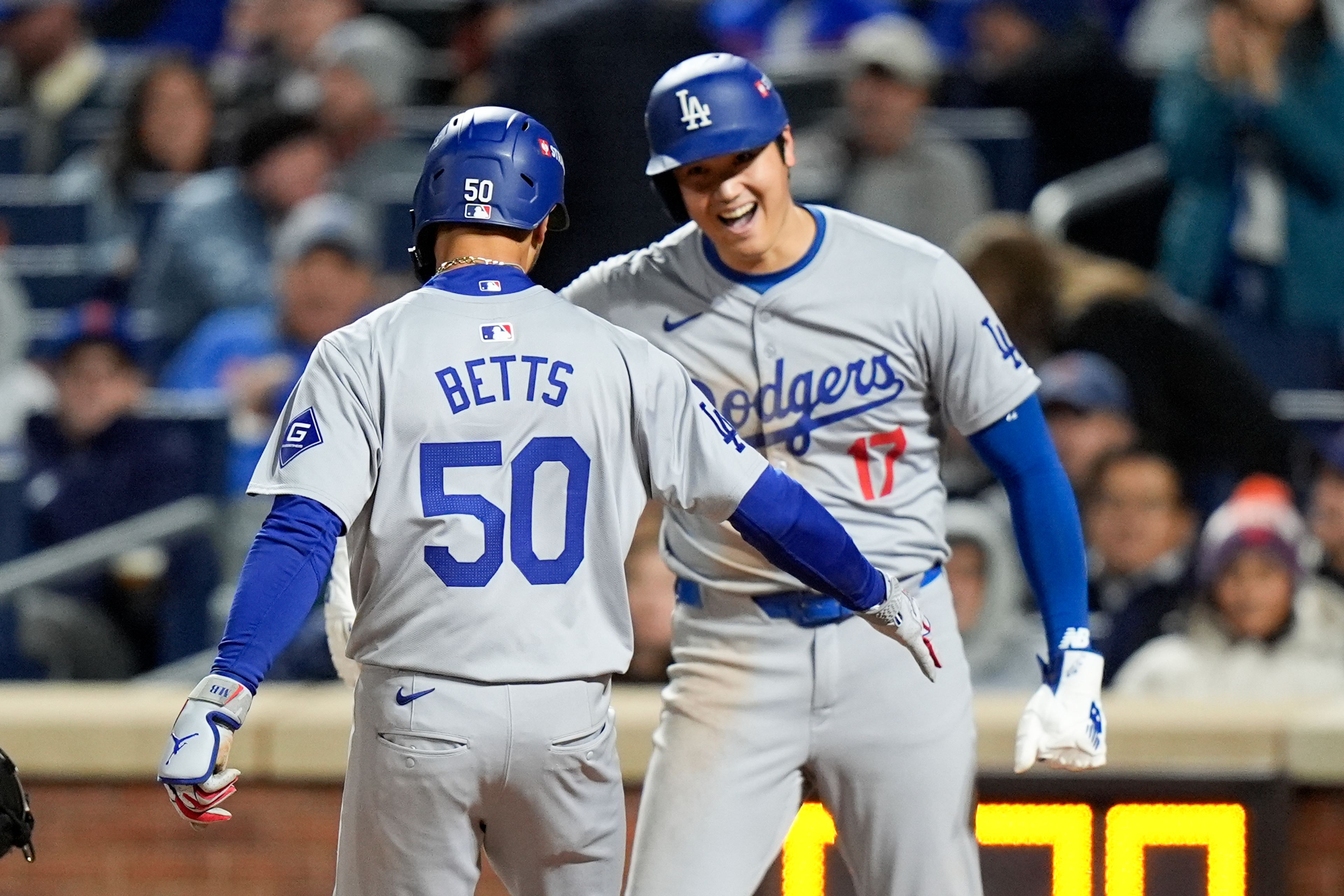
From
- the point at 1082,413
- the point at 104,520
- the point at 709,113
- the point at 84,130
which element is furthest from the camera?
the point at 84,130

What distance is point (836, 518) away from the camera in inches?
131

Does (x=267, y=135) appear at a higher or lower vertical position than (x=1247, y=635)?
higher

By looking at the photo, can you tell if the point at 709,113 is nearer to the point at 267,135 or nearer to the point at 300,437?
the point at 300,437

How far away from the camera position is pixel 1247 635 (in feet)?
15.5

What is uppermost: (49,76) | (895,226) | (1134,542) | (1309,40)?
(49,76)

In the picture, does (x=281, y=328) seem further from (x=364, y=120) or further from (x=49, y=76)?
(x=49, y=76)

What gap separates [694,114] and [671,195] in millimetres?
279

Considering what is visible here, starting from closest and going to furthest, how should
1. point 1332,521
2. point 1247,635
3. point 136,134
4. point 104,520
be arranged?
point 1247,635 → point 1332,521 → point 104,520 → point 136,134

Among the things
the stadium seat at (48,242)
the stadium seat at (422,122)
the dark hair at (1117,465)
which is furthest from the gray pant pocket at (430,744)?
the stadium seat at (48,242)

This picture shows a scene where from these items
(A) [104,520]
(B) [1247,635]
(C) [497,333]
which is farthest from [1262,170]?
(C) [497,333]

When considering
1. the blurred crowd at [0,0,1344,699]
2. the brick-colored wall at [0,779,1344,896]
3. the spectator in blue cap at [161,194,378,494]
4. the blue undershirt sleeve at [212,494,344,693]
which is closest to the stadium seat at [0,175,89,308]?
the blurred crowd at [0,0,1344,699]

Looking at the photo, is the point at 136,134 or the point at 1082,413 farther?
the point at 136,134

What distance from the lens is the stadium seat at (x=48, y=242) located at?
25.6ft

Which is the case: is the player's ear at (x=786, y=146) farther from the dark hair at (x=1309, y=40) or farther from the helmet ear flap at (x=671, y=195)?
the dark hair at (x=1309, y=40)
